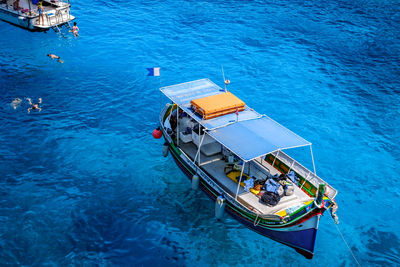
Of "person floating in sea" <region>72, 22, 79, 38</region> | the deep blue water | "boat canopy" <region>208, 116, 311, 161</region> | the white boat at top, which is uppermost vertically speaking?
the white boat at top

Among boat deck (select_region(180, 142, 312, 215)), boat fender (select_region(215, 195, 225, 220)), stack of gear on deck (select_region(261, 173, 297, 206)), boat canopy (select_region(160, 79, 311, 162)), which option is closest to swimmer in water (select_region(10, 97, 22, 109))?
boat canopy (select_region(160, 79, 311, 162))

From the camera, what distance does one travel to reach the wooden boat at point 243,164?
53.3ft

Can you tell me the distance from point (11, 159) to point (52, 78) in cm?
1011

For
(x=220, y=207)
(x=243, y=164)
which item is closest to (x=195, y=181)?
(x=220, y=207)

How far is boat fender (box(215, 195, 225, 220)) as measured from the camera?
17819mm

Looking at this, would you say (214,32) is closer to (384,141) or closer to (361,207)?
(384,141)

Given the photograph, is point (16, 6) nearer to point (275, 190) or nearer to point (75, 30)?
point (75, 30)

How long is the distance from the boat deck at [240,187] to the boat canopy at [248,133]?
239cm

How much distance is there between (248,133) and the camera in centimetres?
1791

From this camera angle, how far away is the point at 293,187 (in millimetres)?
17984

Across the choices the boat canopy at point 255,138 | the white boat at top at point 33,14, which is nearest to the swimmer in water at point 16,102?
the white boat at top at point 33,14

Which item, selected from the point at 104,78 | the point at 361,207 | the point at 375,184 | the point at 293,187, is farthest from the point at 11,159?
the point at 375,184

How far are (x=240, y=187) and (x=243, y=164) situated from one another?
1996 mm

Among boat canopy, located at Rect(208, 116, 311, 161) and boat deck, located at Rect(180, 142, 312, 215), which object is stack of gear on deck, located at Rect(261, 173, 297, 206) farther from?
boat canopy, located at Rect(208, 116, 311, 161)
